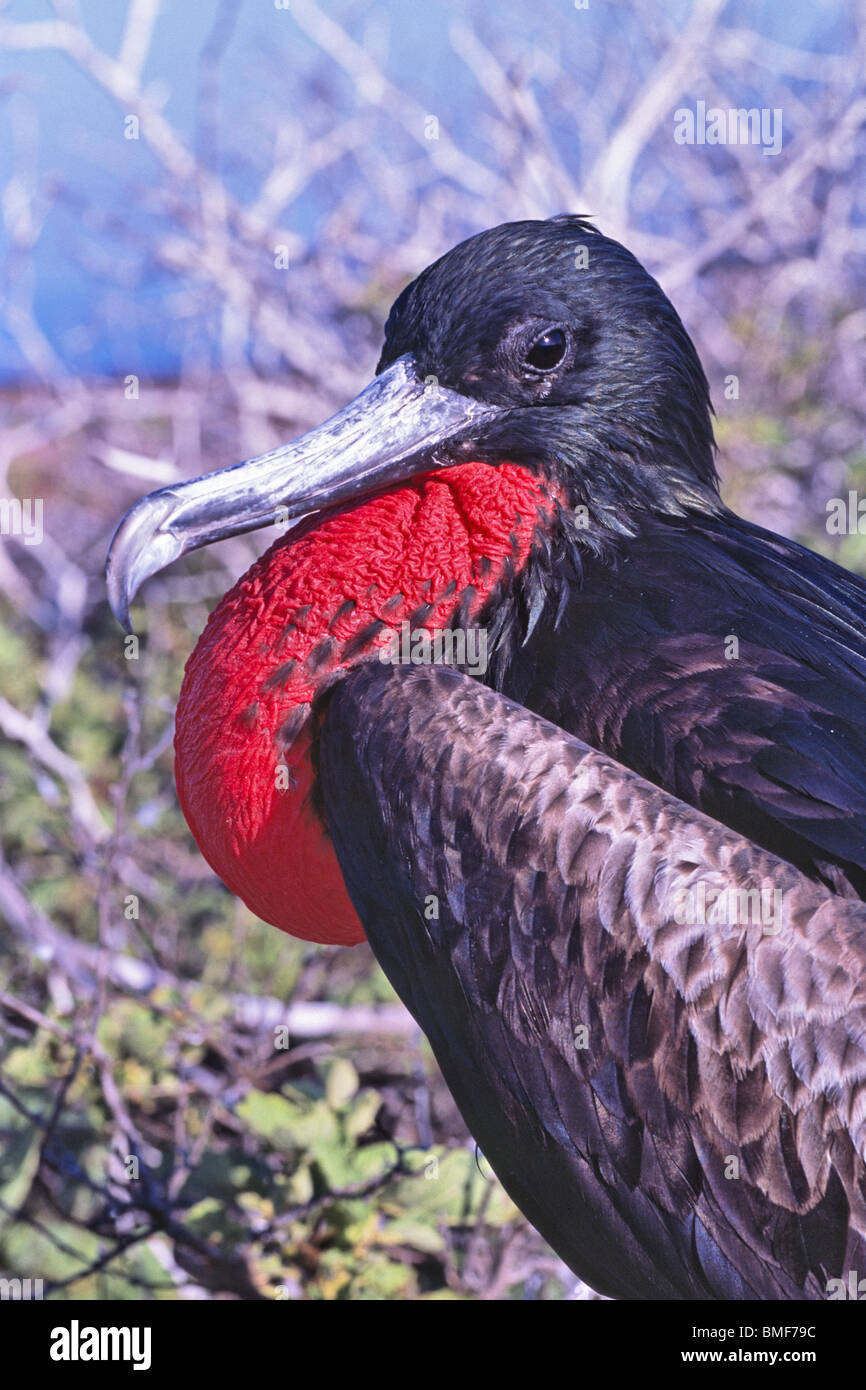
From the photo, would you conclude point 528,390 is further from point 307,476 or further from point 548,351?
point 307,476

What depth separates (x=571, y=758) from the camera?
172 cm

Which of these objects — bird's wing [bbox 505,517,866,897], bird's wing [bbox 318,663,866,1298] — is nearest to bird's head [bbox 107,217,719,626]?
bird's wing [bbox 505,517,866,897]

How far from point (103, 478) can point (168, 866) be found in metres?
2.62

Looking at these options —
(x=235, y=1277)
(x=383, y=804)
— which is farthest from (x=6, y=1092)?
(x=383, y=804)

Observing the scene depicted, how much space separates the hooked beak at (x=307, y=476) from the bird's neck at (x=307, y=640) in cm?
6

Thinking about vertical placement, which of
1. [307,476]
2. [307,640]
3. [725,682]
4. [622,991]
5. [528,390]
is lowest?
[622,991]

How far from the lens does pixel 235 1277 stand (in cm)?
227

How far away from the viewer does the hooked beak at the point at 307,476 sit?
1.99 m

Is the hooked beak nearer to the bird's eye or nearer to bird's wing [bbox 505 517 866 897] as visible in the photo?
the bird's eye

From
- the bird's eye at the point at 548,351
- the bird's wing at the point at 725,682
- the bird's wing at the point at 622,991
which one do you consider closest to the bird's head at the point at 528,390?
the bird's eye at the point at 548,351

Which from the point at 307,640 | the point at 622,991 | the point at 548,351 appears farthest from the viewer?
the point at 548,351

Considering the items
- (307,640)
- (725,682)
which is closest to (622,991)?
(725,682)

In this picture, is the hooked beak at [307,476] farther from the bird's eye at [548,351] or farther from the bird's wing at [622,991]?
the bird's wing at [622,991]

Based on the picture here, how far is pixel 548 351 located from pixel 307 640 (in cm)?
55
